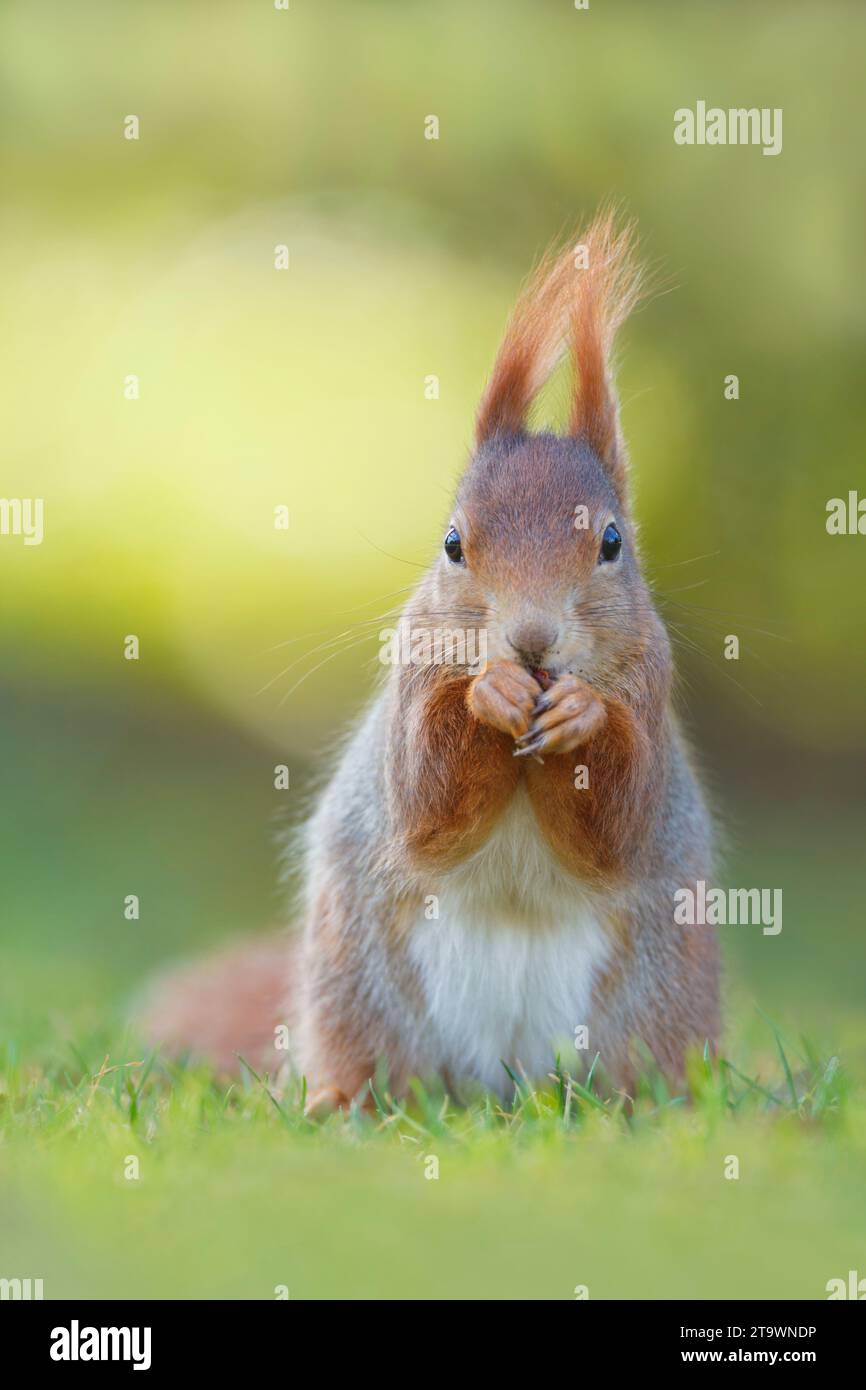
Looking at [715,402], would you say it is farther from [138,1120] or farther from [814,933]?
[138,1120]

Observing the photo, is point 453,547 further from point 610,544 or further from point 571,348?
point 571,348

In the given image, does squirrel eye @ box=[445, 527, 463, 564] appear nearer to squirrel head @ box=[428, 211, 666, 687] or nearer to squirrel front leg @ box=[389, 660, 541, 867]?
squirrel head @ box=[428, 211, 666, 687]

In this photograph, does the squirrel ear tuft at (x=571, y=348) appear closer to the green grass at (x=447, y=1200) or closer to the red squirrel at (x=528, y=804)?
the red squirrel at (x=528, y=804)

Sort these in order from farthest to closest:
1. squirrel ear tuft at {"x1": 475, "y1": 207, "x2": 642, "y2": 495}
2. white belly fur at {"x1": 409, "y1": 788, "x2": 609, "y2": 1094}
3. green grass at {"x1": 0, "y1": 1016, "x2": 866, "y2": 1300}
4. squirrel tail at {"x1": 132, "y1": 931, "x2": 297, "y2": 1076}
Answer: squirrel tail at {"x1": 132, "y1": 931, "x2": 297, "y2": 1076}, squirrel ear tuft at {"x1": 475, "y1": 207, "x2": 642, "y2": 495}, white belly fur at {"x1": 409, "y1": 788, "x2": 609, "y2": 1094}, green grass at {"x1": 0, "y1": 1016, "x2": 866, "y2": 1300}

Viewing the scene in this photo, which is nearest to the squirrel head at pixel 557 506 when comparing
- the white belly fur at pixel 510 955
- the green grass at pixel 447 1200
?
the white belly fur at pixel 510 955

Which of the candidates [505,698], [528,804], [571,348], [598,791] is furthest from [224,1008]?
[571,348]

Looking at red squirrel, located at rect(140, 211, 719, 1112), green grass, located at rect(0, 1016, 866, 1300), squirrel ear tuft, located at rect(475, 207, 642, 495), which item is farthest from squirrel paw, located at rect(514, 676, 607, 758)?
squirrel ear tuft, located at rect(475, 207, 642, 495)

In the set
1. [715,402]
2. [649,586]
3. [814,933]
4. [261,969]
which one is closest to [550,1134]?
[649,586]

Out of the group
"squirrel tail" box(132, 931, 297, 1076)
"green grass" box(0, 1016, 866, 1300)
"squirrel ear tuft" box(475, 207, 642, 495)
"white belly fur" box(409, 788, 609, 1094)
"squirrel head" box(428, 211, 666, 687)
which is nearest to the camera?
"green grass" box(0, 1016, 866, 1300)
